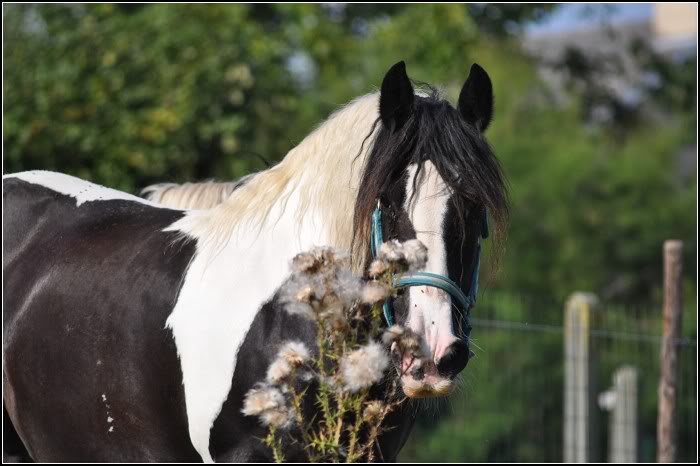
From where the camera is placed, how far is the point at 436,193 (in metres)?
2.60

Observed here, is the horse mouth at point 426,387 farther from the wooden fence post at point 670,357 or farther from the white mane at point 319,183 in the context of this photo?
the wooden fence post at point 670,357

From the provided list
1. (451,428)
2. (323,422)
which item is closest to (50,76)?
(451,428)

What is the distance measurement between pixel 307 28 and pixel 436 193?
31.7 feet

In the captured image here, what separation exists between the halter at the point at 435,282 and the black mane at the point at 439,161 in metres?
0.03

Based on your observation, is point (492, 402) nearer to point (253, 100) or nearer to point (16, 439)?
point (253, 100)

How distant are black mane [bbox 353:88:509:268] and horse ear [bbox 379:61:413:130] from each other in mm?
21

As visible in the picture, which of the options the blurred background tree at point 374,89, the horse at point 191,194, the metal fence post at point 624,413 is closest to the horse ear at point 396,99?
the blurred background tree at point 374,89

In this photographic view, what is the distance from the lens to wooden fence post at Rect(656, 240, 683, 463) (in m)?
5.00

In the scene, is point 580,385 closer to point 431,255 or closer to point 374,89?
point 374,89

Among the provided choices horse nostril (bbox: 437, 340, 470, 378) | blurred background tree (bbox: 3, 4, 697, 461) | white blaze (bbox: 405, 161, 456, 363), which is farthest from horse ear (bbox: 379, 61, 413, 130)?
horse nostril (bbox: 437, 340, 470, 378)

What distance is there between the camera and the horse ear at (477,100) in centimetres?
289

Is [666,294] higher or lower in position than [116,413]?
higher

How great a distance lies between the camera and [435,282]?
247 cm

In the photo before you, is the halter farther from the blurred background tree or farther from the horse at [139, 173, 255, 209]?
the horse at [139, 173, 255, 209]
